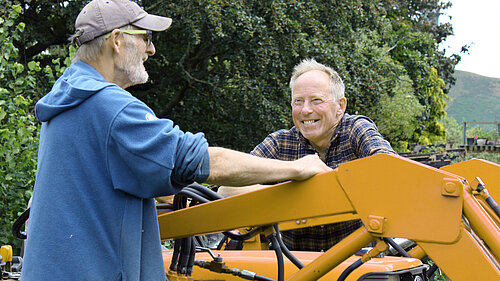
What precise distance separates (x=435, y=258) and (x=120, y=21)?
1.46 metres

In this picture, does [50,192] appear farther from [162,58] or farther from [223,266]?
[162,58]

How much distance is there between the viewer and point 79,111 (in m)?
2.03

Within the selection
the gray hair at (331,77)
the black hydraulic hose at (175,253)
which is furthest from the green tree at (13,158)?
the black hydraulic hose at (175,253)

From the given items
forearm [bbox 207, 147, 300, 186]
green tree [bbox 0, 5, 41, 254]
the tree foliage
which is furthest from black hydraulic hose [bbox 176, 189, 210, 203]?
the tree foliage

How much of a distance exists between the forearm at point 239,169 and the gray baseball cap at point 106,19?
617 millimetres

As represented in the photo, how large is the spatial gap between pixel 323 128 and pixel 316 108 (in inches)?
5.1

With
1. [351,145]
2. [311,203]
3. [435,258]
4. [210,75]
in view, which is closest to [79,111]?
[311,203]

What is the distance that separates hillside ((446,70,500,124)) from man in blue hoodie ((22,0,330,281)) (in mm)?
106958

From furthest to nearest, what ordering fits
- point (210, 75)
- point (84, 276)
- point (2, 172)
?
point (210, 75)
point (2, 172)
point (84, 276)

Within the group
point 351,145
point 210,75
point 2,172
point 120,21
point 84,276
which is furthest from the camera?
point 210,75

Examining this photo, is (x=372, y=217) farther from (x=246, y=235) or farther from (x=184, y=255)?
(x=184, y=255)

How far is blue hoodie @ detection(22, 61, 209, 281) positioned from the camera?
1979 mm

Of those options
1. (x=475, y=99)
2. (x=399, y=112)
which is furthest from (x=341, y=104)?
(x=475, y=99)

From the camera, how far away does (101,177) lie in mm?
2021
